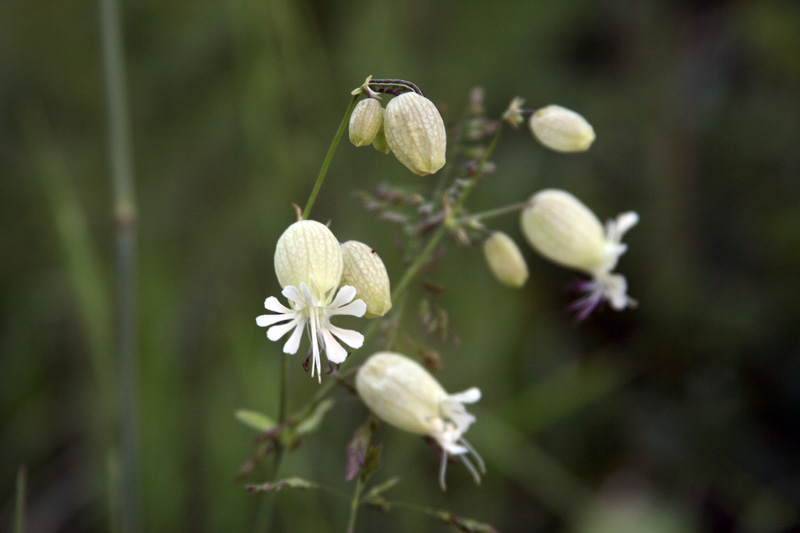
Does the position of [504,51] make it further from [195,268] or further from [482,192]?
[195,268]

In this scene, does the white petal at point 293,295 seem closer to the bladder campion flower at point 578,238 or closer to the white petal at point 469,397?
the white petal at point 469,397

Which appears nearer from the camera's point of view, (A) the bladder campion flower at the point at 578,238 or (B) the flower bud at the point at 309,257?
(B) the flower bud at the point at 309,257

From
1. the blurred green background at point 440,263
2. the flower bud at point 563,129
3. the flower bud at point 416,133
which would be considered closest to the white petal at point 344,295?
the flower bud at point 416,133

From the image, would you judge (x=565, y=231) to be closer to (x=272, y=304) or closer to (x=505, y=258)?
(x=505, y=258)

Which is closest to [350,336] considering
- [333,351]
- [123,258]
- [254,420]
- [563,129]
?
[333,351]

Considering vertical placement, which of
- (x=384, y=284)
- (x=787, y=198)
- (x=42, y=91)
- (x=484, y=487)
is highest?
(x=384, y=284)

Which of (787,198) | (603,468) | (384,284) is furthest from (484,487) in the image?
(787,198)

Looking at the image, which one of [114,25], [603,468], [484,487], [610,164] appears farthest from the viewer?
[610,164]
